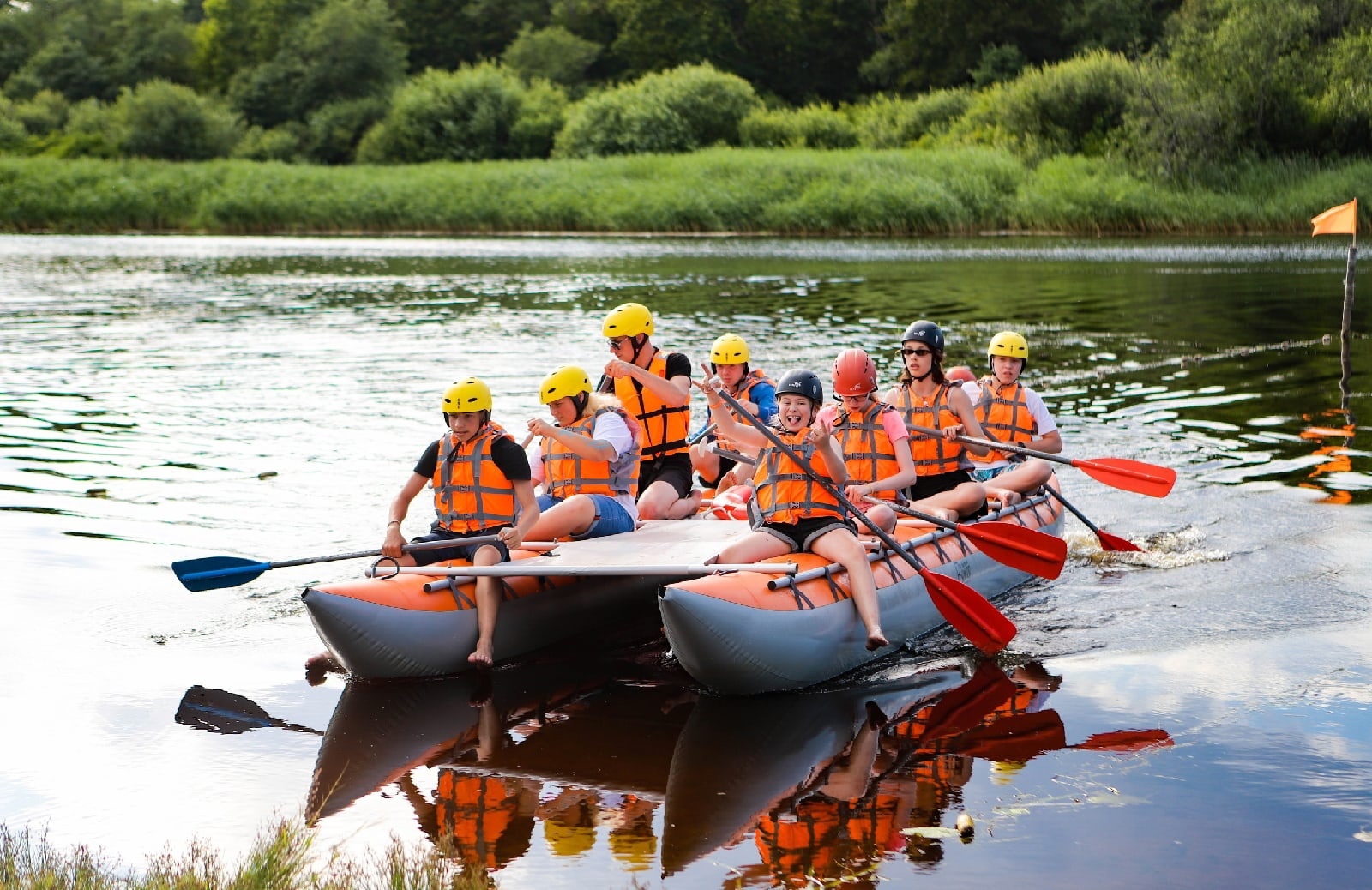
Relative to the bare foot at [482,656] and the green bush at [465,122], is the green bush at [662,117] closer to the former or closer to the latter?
the green bush at [465,122]

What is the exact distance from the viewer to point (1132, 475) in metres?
9.82

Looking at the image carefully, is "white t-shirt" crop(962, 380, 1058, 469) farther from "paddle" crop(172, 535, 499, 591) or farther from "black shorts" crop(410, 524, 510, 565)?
"paddle" crop(172, 535, 499, 591)

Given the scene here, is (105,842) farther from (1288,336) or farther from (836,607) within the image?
(1288,336)

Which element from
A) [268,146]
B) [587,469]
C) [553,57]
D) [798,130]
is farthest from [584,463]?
[553,57]

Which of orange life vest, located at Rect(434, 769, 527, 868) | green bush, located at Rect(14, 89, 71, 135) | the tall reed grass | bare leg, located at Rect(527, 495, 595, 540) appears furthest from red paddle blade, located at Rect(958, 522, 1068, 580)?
green bush, located at Rect(14, 89, 71, 135)

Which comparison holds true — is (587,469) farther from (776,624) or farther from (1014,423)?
(1014,423)

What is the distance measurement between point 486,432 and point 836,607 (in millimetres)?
2019

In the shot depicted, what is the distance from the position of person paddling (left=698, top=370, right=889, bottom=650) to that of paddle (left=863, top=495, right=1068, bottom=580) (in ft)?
2.60

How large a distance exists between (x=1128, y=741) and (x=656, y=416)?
4.03 metres

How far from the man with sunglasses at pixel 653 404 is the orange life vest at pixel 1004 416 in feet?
6.75

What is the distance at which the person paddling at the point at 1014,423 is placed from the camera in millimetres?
10141

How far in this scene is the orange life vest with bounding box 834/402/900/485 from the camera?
8594 mm

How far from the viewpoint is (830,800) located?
6.03m

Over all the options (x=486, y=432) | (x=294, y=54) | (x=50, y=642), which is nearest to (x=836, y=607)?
→ (x=486, y=432)
